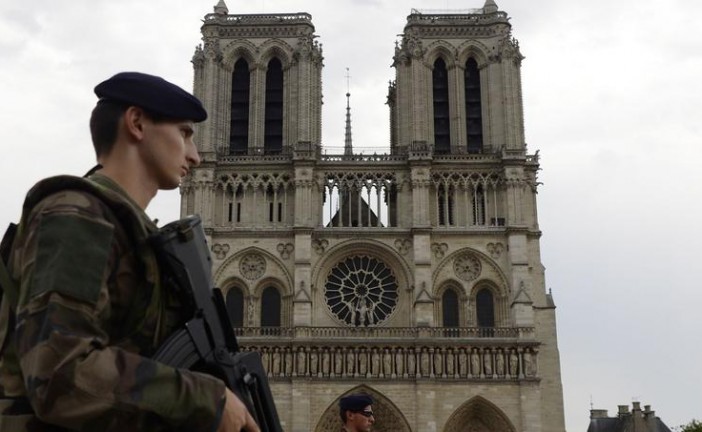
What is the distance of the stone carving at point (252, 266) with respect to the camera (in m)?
30.0

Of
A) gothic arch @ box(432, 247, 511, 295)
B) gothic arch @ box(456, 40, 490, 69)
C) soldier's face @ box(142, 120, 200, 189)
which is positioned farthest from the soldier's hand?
gothic arch @ box(456, 40, 490, 69)

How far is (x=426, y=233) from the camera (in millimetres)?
30078

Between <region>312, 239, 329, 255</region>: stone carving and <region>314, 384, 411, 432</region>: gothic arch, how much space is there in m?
4.64

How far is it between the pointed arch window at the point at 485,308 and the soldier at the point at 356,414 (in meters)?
24.4

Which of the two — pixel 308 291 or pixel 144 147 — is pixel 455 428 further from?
pixel 144 147

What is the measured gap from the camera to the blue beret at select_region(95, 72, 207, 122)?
209 cm

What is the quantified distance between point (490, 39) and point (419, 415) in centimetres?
1334

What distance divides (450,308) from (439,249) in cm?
193

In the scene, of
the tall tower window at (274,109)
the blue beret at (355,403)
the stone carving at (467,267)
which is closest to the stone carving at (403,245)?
the stone carving at (467,267)

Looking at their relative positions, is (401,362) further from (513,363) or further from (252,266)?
(252,266)

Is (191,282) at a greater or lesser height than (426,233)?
lesser

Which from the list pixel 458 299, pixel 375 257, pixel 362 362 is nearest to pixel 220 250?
pixel 375 257

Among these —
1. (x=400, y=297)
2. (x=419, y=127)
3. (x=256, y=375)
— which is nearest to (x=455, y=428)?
(x=400, y=297)

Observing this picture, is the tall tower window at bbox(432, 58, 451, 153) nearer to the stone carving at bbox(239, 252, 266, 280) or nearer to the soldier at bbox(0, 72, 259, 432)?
the stone carving at bbox(239, 252, 266, 280)
